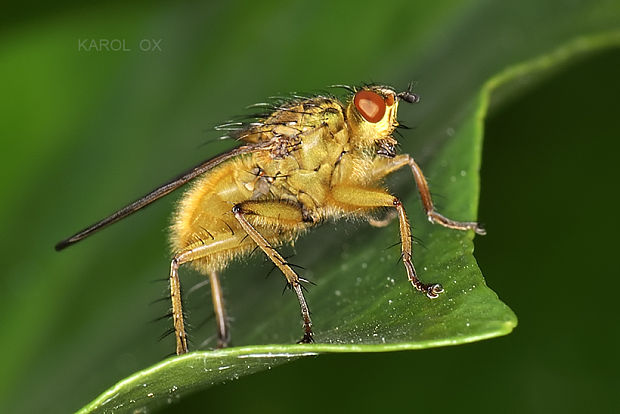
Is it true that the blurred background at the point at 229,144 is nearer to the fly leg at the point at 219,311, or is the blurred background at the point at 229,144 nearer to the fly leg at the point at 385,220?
the fly leg at the point at 219,311

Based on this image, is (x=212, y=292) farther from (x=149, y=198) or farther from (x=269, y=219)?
(x=149, y=198)

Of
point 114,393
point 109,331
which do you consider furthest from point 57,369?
point 114,393

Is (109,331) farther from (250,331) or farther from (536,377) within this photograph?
(536,377)

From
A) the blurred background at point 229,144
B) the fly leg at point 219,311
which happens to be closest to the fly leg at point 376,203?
the blurred background at point 229,144

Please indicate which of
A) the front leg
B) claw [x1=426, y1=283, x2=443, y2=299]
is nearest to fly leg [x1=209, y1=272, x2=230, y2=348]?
the front leg

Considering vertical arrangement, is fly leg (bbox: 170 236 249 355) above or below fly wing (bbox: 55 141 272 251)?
below

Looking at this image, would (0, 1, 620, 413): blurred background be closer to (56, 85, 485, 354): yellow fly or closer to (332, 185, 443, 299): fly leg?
(56, 85, 485, 354): yellow fly
